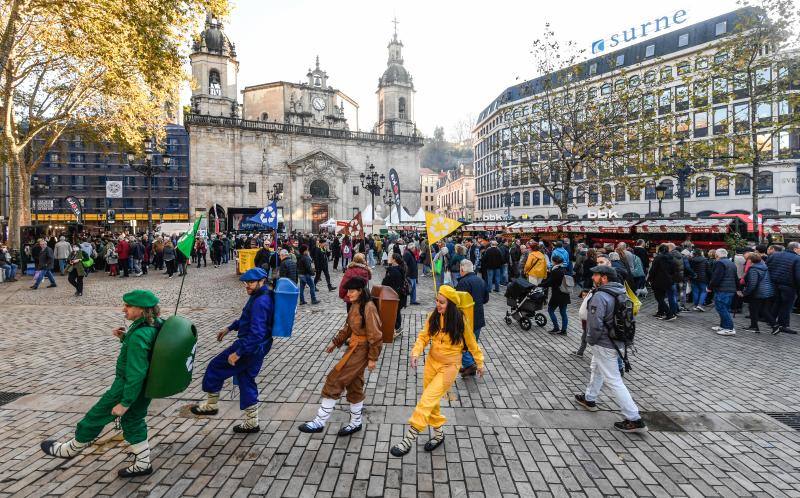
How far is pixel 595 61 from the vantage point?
44.4 m

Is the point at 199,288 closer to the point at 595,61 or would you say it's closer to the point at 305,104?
the point at 305,104

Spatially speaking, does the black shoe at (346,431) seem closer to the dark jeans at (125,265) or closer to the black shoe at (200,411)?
the black shoe at (200,411)

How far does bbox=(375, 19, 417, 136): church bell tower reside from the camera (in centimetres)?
5366

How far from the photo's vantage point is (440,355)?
4.04 meters

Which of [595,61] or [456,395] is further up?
[595,61]

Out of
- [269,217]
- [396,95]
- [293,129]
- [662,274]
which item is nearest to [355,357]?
[662,274]

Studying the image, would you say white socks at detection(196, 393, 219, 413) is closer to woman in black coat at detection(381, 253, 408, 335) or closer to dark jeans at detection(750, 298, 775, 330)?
woman in black coat at detection(381, 253, 408, 335)

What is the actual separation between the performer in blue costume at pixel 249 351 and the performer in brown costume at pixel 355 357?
0.61m

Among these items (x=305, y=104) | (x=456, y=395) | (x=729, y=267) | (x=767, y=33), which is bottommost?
(x=456, y=395)

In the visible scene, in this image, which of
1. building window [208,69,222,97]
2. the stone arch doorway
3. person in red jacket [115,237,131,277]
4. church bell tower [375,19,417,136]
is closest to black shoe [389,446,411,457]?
person in red jacket [115,237,131,277]

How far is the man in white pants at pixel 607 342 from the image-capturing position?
14.2 ft

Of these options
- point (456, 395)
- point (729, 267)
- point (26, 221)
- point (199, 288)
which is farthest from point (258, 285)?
point (26, 221)

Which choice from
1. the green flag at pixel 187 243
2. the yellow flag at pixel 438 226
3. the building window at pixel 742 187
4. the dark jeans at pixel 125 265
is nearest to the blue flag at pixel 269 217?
the dark jeans at pixel 125 265

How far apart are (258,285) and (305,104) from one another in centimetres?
5258
